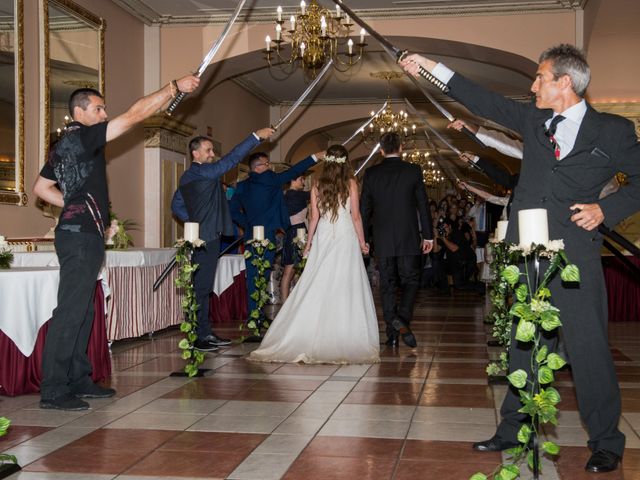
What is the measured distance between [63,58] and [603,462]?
21.1 feet

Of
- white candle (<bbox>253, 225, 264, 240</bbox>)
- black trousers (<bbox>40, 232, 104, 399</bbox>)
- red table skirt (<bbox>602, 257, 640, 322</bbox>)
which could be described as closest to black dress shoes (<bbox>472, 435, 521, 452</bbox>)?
black trousers (<bbox>40, 232, 104, 399</bbox>)

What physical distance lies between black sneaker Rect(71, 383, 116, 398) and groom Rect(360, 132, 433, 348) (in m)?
2.61

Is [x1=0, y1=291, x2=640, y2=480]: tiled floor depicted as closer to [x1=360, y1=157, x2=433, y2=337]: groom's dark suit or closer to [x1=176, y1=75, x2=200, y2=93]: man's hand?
[x1=360, y1=157, x2=433, y2=337]: groom's dark suit

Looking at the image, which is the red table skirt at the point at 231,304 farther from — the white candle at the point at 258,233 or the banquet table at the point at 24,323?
the banquet table at the point at 24,323

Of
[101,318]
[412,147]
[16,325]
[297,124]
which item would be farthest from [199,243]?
[412,147]

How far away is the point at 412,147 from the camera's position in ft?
70.8

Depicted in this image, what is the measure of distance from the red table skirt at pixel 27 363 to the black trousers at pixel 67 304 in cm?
37

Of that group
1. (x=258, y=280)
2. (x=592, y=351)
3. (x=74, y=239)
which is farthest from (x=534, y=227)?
(x=258, y=280)

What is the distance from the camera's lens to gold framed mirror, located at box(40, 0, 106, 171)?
7.32m

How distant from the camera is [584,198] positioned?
113 inches

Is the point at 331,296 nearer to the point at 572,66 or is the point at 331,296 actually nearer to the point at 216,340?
the point at 216,340

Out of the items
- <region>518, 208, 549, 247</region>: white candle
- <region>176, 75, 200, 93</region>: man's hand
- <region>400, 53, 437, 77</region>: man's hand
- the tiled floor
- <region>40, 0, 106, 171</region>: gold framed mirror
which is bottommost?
the tiled floor

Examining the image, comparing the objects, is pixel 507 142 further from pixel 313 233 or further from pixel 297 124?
pixel 297 124

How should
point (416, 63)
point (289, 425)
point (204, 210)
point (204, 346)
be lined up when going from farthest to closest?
point (204, 346), point (204, 210), point (289, 425), point (416, 63)
